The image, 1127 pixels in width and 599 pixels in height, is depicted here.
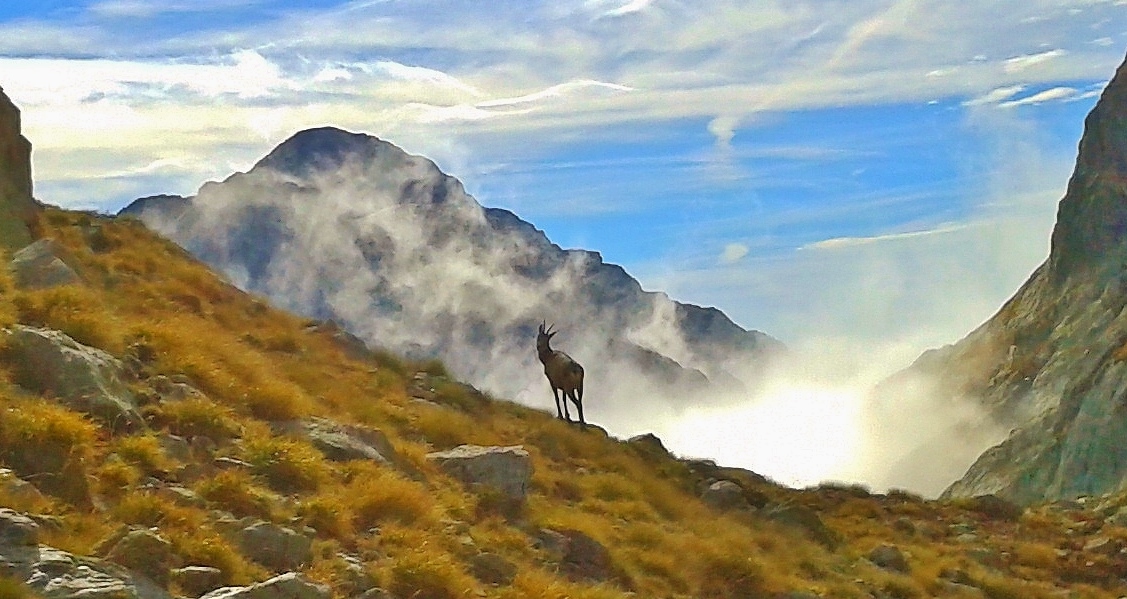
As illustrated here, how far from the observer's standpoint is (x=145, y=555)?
9.55m

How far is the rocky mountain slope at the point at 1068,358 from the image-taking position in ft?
218

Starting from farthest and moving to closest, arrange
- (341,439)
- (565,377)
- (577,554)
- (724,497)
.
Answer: (565,377)
(724,497)
(341,439)
(577,554)

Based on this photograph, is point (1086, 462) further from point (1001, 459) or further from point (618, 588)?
point (618, 588)

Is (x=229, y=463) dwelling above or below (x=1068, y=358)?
below

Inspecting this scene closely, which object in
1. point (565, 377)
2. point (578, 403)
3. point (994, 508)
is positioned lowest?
point (578, 403)

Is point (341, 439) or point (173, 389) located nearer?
point (173, 389)

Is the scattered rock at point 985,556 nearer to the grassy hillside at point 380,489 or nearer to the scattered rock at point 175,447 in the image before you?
the grassy hillside at point 380,489

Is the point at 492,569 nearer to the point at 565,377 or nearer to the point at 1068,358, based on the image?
the point at 565,377

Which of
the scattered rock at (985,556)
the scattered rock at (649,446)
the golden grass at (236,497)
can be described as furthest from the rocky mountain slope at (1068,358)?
the golden grass at (236,497)

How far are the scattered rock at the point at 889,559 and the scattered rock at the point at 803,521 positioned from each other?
947 mm

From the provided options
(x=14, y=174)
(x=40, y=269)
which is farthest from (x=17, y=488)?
(x=14, y=174)

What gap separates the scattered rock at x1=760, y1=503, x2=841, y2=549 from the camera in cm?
2328

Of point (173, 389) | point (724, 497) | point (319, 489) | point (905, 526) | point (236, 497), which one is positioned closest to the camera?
point (236, 497)

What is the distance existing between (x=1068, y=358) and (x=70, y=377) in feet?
309
